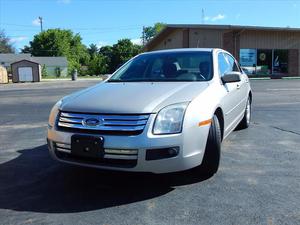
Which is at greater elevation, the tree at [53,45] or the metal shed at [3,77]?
the tree at [53,45]

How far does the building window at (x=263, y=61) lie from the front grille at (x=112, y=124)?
31825 millimetres

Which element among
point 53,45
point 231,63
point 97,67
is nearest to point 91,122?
point 231,63

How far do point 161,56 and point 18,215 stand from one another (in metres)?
3.22

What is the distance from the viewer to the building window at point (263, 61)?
35.0 meters

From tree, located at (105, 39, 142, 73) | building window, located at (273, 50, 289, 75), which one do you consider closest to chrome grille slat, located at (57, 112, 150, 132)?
building window, located at (273, 50, 289, 75)

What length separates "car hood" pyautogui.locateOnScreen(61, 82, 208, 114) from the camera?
4.24 m

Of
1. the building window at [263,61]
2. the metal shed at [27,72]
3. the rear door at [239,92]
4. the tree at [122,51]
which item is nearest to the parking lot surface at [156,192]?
the rear door at [239,92]

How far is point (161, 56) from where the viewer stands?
6.10 meters

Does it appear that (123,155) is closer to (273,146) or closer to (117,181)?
(117,181)

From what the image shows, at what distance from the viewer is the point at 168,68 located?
18.9 ft

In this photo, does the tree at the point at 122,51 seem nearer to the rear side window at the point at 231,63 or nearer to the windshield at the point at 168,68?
the rear side window at the point at 231,63

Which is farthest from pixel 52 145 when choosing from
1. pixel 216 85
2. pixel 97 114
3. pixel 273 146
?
pixel 273 146

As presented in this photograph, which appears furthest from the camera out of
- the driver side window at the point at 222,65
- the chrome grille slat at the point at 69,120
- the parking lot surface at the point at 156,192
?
the driver side window at the point at 222,65

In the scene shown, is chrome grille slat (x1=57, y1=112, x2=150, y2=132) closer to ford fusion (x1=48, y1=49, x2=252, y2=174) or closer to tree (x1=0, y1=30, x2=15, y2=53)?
ford fusion (x1=48, y1=49, x2=252, y2=174)
